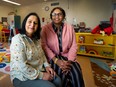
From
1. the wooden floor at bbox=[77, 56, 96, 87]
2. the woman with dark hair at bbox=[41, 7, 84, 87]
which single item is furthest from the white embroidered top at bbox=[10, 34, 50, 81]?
the wooden floor at bbox=[77, 56, 96, 87]

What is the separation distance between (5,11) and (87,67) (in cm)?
794

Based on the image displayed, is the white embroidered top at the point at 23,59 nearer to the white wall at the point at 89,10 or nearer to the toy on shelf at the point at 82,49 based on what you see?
the toy on shelf at the point at 82,49

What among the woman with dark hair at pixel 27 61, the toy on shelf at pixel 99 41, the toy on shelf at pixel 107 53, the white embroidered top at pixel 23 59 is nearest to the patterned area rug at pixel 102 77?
the toy on shelf at pixel 107 53

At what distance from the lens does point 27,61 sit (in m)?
1.21

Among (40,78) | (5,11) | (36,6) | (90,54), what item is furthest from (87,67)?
(5,11)

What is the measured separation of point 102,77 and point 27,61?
1.99 m

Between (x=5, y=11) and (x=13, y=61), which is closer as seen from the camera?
(x=13, y=61)

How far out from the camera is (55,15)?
1676 mm

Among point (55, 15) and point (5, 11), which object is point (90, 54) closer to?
point (55, 15)

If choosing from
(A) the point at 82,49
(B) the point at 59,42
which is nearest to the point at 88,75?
(B) the point at 59,42

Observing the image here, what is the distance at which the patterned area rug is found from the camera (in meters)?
2.35

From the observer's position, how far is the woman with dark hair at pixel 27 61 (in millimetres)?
1130

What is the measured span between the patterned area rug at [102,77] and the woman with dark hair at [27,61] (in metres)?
1.44

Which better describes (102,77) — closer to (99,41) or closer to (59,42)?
(59,42)
